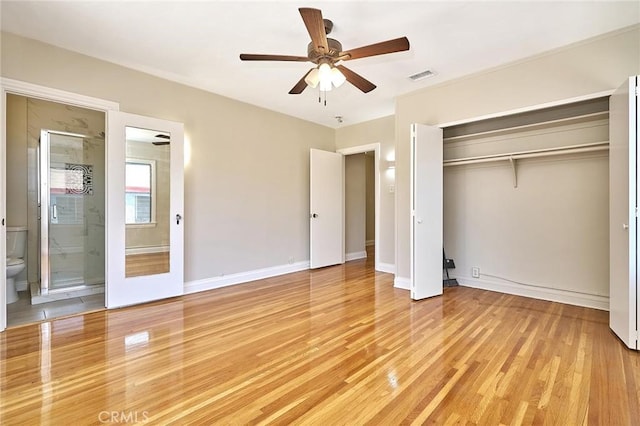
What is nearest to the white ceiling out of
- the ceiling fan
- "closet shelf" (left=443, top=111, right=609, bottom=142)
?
the ceiling fan

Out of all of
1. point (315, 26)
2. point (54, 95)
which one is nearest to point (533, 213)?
point (315, 26)

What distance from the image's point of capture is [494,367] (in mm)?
2061

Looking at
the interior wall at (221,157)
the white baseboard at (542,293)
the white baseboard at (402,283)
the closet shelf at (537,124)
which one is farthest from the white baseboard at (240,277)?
the closet shelf at (537,124)

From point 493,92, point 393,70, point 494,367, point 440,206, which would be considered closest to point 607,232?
point 440,206

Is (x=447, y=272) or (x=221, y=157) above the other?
(x=221, y=157)

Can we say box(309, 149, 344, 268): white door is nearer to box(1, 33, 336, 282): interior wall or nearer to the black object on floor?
box(1, 33, 336, 282): interior wall

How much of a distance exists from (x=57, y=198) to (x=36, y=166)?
0.46 meters

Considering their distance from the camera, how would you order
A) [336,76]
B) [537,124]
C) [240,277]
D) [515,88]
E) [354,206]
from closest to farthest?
[336,76] → [515,88] → [537,124] → [240,277] → [354,206]

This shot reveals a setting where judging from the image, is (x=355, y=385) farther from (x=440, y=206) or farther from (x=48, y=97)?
(x=48, y=97)

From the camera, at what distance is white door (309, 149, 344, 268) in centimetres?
532

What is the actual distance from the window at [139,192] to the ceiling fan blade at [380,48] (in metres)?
2.68

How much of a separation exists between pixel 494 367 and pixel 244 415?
1682 mm

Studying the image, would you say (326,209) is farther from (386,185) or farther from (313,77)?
(313,77)

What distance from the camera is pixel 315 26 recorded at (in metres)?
2.00
